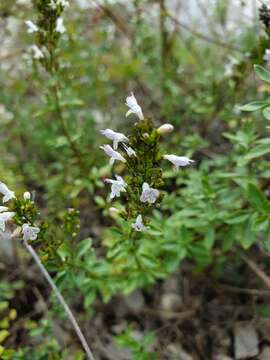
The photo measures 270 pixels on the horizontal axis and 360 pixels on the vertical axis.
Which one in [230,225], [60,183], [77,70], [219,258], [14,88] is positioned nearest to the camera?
[230,225]

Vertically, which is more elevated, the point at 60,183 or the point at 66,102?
the point at 66,102

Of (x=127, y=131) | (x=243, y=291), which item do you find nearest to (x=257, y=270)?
(x=243, y=291)

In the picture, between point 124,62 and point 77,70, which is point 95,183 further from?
point 124,62

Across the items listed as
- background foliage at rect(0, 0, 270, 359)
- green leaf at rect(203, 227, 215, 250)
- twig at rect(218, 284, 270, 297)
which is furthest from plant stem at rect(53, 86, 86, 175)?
twig at rect(218, 284, 270, 297)

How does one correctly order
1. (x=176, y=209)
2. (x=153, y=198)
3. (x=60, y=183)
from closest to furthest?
(x=153, y=198) → (x=176, y=209) → (x=60, y=183)

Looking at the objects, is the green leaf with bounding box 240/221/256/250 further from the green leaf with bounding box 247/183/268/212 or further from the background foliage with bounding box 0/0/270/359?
the green leaf with bounding box 247/183/268/212

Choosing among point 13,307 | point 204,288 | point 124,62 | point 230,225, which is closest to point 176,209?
point 230,225

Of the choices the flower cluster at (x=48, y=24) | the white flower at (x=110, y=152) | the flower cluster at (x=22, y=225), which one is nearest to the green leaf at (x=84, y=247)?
the flower cluster at (x=22, y=225)

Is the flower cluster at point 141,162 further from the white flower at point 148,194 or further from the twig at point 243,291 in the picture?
the twig at point 243,291
